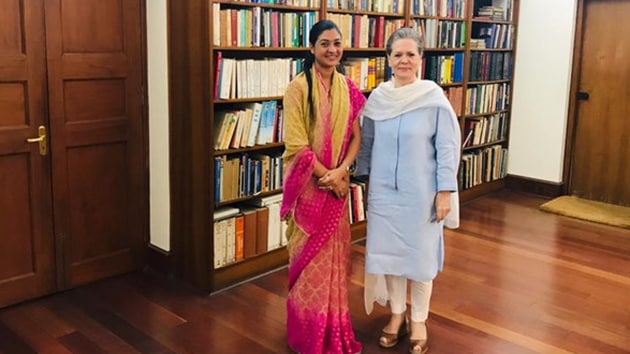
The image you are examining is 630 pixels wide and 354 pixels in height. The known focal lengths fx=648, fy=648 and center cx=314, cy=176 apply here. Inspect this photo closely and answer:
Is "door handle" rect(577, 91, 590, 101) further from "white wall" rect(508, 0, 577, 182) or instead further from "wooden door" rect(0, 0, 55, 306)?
"wooden door" rect(0, 0, 55, 306)

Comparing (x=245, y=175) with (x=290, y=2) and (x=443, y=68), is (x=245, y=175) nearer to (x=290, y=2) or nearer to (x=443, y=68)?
(x=290, y=2)

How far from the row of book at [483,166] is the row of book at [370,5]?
167 centimetres

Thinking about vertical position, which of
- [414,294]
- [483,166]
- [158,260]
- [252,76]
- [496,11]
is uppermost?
[496,11]

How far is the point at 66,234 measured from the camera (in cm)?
369

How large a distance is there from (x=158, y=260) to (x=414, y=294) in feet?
5.73

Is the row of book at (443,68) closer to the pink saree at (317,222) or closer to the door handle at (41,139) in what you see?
the pink saree at (317,222)

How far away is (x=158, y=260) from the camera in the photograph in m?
4.05

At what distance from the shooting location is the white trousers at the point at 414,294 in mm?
3062

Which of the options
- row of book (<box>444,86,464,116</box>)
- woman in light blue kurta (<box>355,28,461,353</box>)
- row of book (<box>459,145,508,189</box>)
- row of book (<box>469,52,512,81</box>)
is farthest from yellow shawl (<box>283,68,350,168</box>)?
row of book (<box>469,52,512,81</box>)

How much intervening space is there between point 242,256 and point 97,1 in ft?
5.52

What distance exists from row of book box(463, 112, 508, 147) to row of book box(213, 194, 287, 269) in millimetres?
2536

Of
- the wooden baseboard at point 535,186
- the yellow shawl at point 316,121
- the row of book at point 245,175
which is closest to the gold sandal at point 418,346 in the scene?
the yellow shawl at point 316,121

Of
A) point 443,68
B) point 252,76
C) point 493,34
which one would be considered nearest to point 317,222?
point 252,76

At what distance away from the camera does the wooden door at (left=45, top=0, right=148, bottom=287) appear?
3.53m
